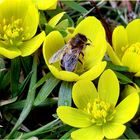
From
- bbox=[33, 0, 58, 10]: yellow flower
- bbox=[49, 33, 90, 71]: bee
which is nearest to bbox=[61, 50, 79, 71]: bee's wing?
bbox=[49, 33, 90, 71]: bee

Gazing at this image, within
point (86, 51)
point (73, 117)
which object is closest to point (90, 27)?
point (86, 51)

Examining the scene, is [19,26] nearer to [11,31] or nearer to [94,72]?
[11,31]

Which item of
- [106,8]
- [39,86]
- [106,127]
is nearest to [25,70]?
[39,86]

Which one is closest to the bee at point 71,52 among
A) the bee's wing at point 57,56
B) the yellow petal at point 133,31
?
the bee's wing at point 57,56

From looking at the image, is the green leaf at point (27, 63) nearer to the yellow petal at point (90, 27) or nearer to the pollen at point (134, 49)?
the yellow petal at point (90, 27)

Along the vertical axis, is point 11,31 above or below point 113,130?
above

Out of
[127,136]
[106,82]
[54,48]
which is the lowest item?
[127,136]

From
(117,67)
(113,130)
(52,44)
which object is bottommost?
(113,130)

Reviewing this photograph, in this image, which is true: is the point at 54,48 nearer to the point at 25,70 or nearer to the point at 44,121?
the point at 25,70
